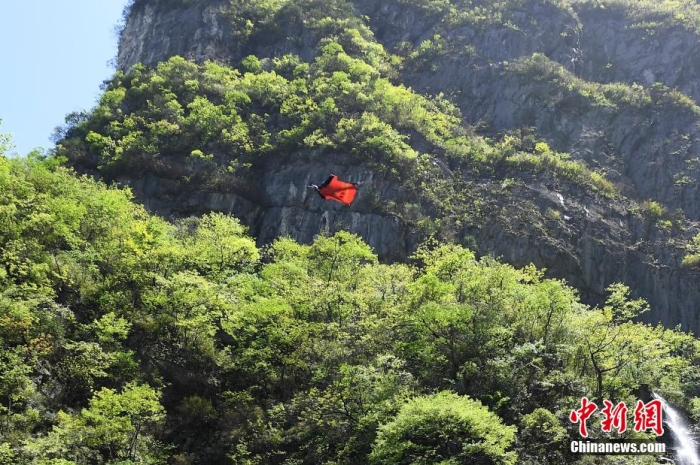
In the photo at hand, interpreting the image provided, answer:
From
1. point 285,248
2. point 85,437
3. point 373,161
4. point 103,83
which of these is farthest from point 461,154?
point 85,437

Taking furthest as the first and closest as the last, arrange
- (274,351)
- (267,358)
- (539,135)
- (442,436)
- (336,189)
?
(539,135)
(267,358)
(274,351)
(336,189)
(442,436)

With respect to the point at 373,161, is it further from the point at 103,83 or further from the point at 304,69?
the point at 103,83

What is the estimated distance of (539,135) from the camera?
2517 inches

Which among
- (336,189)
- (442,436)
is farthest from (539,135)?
(442,436)

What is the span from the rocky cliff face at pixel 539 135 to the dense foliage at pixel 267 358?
1845 cm

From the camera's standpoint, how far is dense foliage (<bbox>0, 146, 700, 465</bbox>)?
68.2ft

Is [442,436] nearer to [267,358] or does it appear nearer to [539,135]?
[267,358]

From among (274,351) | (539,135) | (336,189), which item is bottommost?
(274,351)

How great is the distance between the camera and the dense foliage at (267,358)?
20.8 meters

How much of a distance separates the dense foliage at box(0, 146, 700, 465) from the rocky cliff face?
18449 millimetres

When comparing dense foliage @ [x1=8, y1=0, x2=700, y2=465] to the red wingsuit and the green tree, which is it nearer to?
the green tree

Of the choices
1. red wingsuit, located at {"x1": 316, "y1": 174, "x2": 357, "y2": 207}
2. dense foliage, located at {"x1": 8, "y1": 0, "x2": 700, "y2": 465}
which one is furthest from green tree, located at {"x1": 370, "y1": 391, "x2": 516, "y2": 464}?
red wingsuit, located at {"x1": 316, "y1": 174, "x2": 357, "y2": 207}

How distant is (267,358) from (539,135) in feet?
149

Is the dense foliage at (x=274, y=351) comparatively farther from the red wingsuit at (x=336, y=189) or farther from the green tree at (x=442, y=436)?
the red wingsuit at (x=336, y=189)
